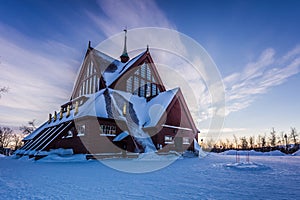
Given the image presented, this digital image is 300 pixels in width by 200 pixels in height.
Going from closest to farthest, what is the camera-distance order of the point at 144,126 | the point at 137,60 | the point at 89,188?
the point at 89,188, the point at 144,126, the point at 137,60

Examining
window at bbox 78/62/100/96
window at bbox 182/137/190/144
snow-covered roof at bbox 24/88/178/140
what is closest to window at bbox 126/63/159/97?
snow-covered roof at bbox 24/88/178/140

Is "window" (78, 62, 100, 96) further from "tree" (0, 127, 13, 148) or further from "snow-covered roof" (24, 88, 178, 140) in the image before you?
"tree" (0, 127, 13, 148)

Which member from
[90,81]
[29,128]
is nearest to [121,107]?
[90,81]

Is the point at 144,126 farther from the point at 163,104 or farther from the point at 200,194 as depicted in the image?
the point at 200,194

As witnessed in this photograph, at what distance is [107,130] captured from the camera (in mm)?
18547

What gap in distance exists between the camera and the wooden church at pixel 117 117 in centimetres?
1772

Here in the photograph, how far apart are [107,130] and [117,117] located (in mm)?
1620

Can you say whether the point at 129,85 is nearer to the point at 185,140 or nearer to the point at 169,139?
the point at 169,139

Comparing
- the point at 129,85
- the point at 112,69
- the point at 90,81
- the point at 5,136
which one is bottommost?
the point at 5,136

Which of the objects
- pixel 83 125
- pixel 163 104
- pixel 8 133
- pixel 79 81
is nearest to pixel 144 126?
pixel 163 104

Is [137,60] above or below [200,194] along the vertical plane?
above

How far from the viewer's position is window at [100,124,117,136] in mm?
18141

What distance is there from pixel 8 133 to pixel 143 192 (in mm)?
68786

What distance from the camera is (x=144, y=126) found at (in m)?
20.8
